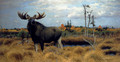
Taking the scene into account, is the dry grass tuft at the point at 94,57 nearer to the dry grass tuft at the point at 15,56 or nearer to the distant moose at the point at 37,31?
the distant moose at the point at 37,31

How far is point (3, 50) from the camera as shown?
503cm

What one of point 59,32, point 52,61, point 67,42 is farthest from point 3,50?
point 67,42

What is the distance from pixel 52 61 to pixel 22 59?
1.00 meters

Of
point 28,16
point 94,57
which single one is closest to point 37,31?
point 28,16

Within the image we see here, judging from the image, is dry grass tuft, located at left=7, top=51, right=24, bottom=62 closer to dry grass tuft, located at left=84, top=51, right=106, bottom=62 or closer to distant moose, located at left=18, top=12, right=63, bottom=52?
distant moose, located at left=18, top=12, right=63, bottom=52

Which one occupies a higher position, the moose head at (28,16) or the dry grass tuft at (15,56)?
the moose head at (28,16)

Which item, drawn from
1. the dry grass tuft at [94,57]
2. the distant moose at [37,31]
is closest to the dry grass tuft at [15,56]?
the distant moose at [37,31]

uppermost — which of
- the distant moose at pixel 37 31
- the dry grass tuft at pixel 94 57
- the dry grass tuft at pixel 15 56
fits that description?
the distant moose at pixel 37 31

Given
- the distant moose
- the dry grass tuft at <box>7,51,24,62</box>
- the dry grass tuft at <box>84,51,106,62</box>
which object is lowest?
the dry grass tuft at <box>84,51,106,62</box>

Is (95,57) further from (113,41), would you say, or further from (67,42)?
(67,42)

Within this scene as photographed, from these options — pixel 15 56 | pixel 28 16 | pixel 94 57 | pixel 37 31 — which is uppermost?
pixel 28 16

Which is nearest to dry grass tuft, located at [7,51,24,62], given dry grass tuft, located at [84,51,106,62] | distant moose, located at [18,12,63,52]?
distant moose, located at [18,12,63,52]

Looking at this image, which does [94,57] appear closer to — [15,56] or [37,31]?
[37,31]

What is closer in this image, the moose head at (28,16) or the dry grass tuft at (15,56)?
the dry grass tuft at (15,56)
